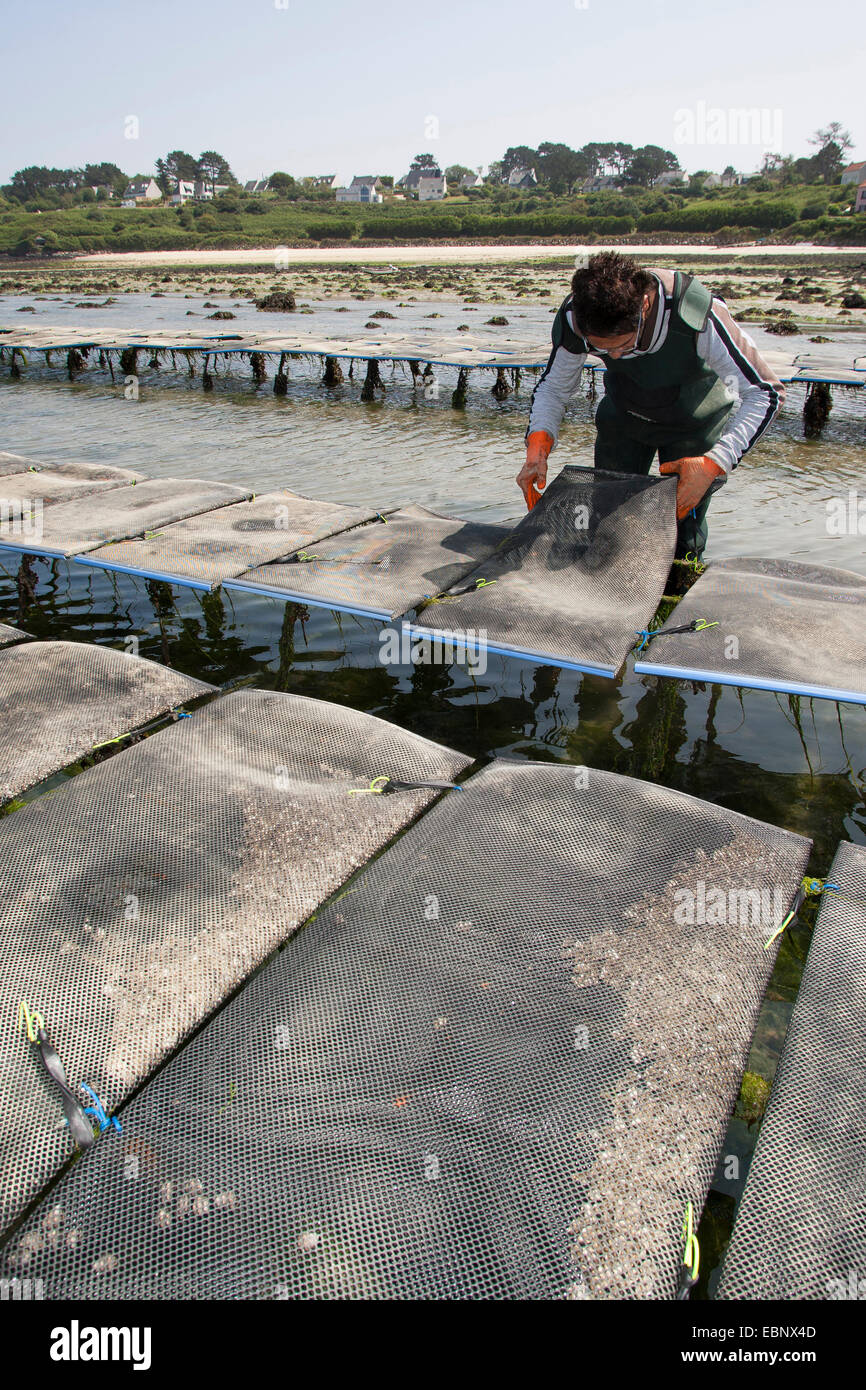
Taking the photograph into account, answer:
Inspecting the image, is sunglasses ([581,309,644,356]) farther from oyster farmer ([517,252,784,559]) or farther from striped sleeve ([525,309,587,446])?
striped sleeve ([525,309,587,446])

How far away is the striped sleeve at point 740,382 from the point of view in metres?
5.24

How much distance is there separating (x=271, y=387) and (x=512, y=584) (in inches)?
723

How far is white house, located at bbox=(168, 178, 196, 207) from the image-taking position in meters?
130

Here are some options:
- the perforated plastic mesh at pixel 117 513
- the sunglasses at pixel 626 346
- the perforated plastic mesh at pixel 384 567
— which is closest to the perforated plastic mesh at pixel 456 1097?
the perforated plastic mesh at pixel 384 567

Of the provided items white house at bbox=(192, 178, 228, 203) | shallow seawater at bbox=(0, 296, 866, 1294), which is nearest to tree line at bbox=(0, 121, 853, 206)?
white house at bbox=(192, 178, 228, 203)

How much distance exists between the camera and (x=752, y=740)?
6.50 m

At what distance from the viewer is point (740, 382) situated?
5387 millimetres

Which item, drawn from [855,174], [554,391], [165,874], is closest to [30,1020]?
[165,874]

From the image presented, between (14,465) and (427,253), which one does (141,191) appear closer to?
(427,253)

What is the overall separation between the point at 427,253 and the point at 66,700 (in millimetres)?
82925

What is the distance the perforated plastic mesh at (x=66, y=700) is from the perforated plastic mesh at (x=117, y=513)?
2078mm

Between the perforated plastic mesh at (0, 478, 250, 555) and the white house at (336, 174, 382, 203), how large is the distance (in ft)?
Answer: 446

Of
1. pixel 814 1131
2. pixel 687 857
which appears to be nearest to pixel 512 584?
pixel 687 857
